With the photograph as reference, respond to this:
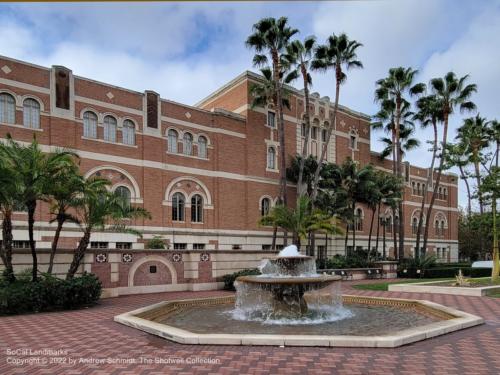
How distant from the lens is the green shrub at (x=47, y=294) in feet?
40.7

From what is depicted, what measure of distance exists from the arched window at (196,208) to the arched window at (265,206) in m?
5.60

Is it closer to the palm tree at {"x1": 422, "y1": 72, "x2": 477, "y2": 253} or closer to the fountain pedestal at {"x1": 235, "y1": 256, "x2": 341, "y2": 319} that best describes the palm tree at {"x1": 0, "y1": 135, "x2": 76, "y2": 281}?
the fountain pedestal at {"x1": 235, "y1": 256, "x2": 341, "y2": 319}

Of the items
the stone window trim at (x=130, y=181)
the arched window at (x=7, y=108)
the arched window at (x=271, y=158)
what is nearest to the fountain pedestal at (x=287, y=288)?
the stone window trim at (x=130, y=181)

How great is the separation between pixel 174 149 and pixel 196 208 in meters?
4.40

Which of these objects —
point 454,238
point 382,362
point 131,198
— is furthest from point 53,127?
point 454,238

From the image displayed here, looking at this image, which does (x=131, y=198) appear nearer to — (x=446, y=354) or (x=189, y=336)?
(x=189, y=336)

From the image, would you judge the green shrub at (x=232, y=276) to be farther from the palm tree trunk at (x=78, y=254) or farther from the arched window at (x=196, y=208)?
the arched window at (x=196, y=208)

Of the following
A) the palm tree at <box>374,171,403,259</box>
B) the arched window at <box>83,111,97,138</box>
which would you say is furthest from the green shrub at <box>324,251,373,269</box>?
the arched window at <box>83,111,97,138</box>

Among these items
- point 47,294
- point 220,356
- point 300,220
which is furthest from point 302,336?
point 300,220

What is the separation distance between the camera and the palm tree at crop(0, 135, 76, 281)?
41.5ft

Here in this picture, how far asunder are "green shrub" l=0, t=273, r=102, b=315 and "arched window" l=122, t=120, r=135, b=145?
47.1 feet

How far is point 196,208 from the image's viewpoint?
1195 inches

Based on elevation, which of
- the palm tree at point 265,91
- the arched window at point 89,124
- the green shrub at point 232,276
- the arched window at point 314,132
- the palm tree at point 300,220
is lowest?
the green shrub at point 232,276

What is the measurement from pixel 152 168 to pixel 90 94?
19.3 feet
